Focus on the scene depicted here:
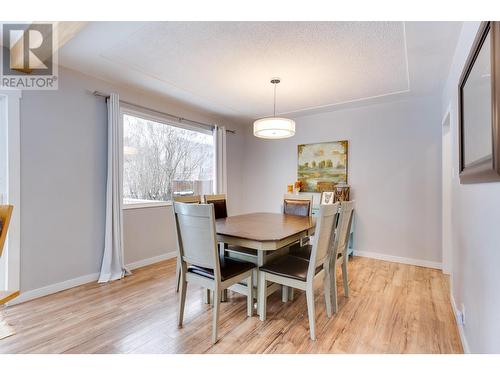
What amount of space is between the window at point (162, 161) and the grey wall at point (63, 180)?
1.14 ft

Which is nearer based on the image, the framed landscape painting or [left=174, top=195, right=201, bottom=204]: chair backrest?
[left=174, top=195, right=201, bottom=204]: chair backrest

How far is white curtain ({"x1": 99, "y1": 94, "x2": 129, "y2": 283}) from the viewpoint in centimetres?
308

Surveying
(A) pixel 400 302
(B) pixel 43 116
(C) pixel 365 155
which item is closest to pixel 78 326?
(B) pixel 43 116

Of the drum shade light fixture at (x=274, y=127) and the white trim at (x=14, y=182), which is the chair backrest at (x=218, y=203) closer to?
the drum shade light fixture at (x=274, y=127)

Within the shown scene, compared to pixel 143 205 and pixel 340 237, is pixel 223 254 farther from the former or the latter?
pixel 143 205

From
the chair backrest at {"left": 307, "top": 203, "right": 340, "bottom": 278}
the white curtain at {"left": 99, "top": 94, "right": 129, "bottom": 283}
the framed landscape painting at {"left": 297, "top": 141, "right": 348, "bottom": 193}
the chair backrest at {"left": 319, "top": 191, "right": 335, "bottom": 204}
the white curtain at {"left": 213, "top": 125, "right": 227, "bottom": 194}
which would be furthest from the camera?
the white curtain at {"left": 213, "top": 125, "right": 227, "bottom": 194}

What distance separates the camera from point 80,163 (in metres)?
2.93

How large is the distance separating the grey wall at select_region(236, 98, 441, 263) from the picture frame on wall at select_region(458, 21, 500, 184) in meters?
2.04

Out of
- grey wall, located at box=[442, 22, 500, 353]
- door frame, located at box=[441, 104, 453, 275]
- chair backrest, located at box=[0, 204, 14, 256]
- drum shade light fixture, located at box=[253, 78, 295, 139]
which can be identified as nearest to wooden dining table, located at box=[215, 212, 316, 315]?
drum shade light fixture, located at box=[253, 78, 295, 139]

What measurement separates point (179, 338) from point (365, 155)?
3.59 meters

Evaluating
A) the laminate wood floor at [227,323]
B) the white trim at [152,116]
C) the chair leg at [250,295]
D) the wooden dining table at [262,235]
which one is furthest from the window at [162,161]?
the chair leg at [250,295]

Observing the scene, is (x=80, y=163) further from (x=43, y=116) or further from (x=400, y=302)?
(x=400, y=302)

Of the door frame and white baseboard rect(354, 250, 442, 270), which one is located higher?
the door frame

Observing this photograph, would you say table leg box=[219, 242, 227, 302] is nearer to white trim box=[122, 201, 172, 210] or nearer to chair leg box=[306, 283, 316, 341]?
chair leg box=[306, 283, 316, 341]
